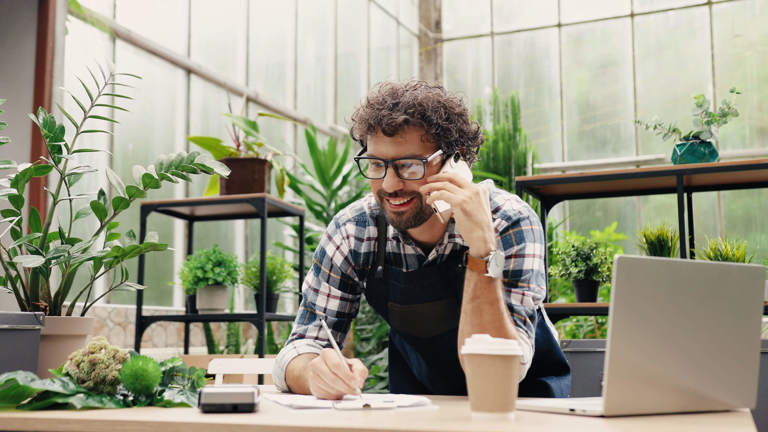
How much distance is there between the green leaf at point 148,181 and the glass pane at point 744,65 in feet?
20.5

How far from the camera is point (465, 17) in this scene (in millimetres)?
8172

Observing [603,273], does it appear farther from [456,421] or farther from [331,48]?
[331,48]

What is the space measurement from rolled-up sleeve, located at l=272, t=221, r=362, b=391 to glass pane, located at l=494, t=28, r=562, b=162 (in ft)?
19.4

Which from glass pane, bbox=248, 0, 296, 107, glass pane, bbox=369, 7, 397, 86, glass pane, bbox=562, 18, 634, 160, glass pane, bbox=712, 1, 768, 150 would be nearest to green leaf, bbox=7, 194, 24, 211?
glass pane, bbox=248, 0, 296, 107

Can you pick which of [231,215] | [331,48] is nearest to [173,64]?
[231,215]

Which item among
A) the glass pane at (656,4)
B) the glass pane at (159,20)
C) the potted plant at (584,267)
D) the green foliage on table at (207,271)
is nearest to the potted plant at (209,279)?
the green foliage on table at (207,271)

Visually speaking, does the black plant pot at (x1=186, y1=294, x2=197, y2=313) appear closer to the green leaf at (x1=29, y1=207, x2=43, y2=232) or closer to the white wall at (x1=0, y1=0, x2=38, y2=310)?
the white wall at (x1=0, y1=0, x2=38, y2=310)

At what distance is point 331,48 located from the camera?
21.7 ft

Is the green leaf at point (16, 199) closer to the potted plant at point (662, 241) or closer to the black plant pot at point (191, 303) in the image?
the black plant pot at point (191, 303)

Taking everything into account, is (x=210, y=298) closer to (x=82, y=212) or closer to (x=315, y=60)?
(x=82, y=212)

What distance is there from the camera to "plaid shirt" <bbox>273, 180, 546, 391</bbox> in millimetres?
1627

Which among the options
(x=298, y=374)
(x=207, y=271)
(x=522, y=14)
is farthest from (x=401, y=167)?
(x=522, y=14)

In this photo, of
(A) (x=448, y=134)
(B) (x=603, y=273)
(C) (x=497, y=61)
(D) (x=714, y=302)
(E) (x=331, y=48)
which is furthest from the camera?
(C) (x=497, y=61)

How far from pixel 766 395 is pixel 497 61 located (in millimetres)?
5884
